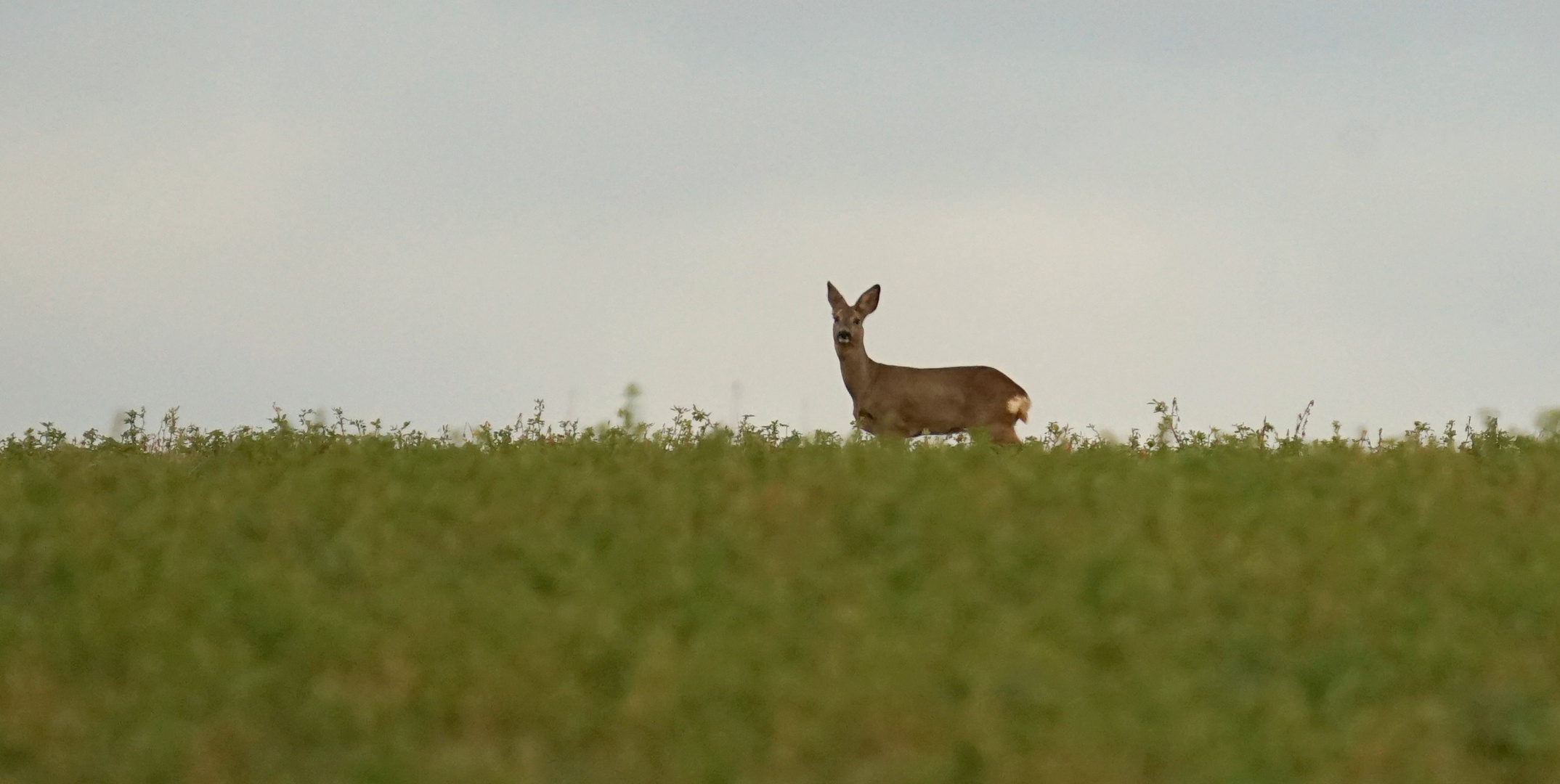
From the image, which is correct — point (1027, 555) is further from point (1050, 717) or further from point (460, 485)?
point (460, 485)

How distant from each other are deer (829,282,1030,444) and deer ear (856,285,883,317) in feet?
0.35

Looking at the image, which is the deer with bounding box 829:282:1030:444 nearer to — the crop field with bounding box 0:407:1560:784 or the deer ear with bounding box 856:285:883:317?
the deer ear with bounding box 856:285:883:317

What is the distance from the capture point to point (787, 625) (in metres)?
8.58

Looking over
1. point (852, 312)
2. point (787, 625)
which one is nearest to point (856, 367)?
point (852, 312)

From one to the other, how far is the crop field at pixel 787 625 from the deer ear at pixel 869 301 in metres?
9.38

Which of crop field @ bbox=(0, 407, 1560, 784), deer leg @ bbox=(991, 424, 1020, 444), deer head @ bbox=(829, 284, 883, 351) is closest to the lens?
crop field @ bbox=(0, 407, 1560, 784)

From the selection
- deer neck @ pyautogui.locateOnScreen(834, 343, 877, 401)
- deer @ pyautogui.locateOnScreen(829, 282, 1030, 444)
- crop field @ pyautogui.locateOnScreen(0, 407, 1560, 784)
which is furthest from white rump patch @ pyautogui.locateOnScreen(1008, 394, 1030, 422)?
crop field @ pyautogui.locateOnScreen(0, 407, 1560, 784)

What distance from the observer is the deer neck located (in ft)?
71.3

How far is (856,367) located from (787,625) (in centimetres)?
1333

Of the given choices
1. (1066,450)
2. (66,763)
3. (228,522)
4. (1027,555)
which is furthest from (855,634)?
(1066,450)

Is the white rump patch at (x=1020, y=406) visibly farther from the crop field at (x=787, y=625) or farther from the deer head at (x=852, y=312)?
the crop field at (x=787, y=625)

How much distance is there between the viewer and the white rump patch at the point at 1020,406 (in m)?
20.8

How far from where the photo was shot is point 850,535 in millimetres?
10125

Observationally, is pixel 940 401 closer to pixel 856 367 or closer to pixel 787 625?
pixel 856 367
